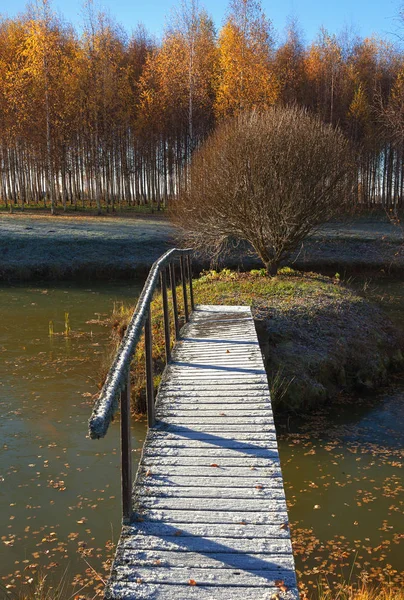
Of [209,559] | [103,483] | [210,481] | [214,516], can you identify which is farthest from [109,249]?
[209,559]

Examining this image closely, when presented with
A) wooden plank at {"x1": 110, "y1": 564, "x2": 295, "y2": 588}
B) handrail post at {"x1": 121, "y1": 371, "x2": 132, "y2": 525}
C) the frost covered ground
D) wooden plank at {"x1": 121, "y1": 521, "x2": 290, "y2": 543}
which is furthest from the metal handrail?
the frost covered ground

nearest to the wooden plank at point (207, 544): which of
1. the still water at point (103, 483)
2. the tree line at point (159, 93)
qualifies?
the still water at point (103, 483)

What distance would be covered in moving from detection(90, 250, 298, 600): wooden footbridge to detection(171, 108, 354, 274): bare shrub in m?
8.31

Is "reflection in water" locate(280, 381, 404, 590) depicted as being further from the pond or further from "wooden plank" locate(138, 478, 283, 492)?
"wooden plank" locate(138, 478, 283, 492)

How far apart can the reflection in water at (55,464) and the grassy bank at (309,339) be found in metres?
1.10

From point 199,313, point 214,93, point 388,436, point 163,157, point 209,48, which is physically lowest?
point 388,436

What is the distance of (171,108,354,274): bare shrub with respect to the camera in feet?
46.8

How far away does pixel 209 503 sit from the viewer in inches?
171

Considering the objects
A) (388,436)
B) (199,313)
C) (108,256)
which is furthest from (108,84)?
(388,436)

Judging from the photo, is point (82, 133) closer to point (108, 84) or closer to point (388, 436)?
point (108, 84)

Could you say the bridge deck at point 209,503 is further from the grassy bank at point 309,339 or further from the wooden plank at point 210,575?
the grassy bank at point 309,339

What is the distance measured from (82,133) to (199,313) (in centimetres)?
2656

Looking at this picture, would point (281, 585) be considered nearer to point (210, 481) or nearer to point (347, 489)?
point (210, 481)

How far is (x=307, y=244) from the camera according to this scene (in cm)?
2562
